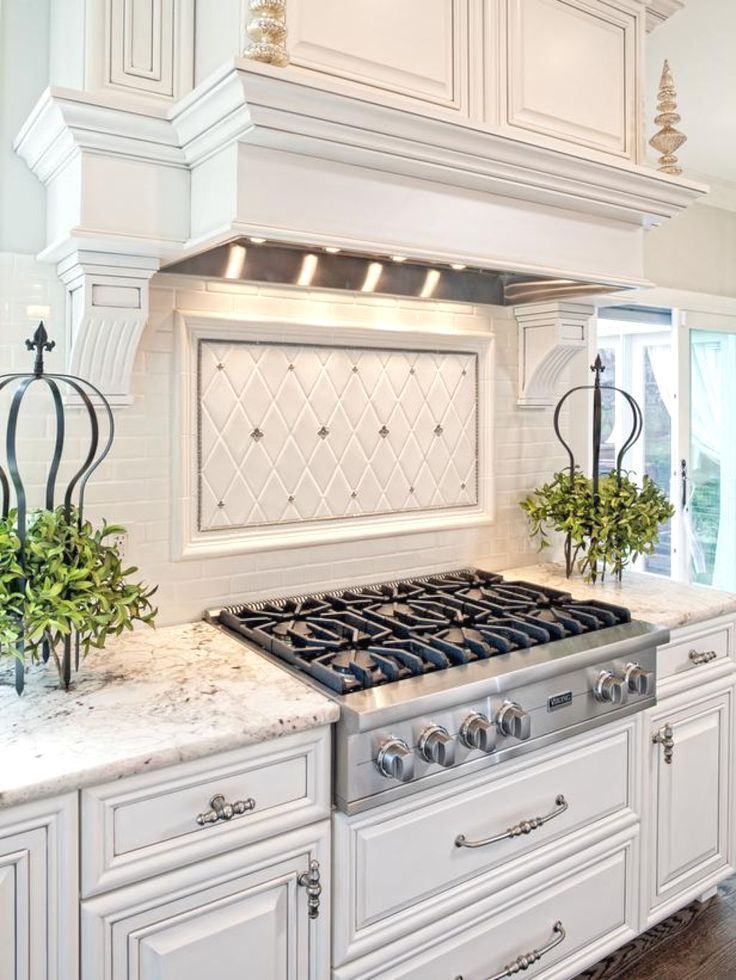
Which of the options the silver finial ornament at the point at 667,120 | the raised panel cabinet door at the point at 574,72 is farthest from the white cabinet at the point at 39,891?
the silver finial ornament at the point at 667,120

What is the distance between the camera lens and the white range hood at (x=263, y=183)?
151 cm

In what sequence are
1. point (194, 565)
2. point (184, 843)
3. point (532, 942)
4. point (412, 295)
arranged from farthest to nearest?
point (412, 295), point (194, 565), point (532, 942), point (184, 843)

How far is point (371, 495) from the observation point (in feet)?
7.70

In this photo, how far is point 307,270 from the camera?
2088mm

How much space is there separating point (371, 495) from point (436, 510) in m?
0.26

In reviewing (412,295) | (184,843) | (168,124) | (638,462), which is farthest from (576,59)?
(638,462)

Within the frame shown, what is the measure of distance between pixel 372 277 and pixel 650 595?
122 centimetres

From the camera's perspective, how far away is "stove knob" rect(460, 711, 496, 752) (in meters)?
1.61

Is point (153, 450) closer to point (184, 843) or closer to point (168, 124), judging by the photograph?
point (168, 124)

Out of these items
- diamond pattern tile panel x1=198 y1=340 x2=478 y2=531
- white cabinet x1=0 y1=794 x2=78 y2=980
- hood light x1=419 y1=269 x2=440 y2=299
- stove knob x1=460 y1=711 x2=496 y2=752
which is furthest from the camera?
hood light x1=419 y1=269 x2=440 y2=299

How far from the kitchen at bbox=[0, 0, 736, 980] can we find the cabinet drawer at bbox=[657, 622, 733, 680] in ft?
0.06

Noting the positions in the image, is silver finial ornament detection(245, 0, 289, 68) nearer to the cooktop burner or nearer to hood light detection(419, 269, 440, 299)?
hood light detection(419, 269, 440, 299)

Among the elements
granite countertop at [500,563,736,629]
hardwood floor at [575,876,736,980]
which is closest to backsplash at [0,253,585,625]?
granite countertop at [500,563,736,629]

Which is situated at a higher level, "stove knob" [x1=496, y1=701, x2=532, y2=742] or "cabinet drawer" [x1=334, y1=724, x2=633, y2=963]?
"stove knob" [x1=496, y1=701, x2=532, y2=742]
